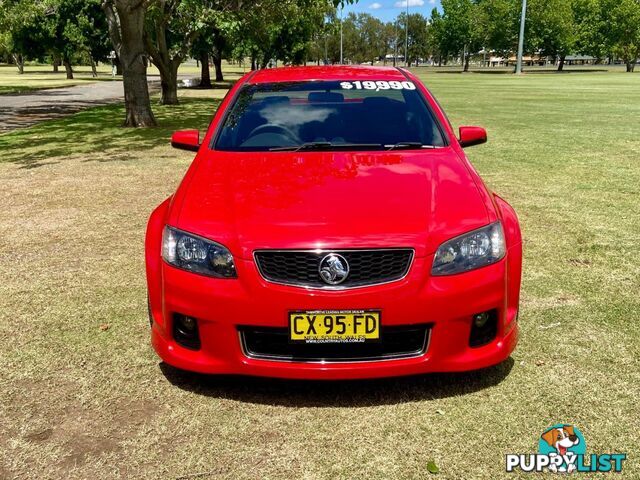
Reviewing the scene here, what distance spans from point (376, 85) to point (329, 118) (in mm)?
495

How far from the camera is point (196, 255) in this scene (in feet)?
9.00

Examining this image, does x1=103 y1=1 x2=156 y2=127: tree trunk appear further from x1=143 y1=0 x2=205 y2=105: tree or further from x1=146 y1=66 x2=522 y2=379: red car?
x1=146 y1=66 x2=522 y2=379: red car

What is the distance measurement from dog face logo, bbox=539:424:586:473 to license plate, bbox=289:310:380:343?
892mm

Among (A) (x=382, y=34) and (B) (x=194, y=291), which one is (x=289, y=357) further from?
(A) (x=382, y=34)

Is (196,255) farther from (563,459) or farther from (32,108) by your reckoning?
(32,108)

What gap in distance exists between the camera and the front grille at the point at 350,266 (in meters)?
2.58

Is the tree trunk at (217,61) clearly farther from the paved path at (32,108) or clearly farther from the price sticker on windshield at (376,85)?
the price sticker on windshield at (376,85)

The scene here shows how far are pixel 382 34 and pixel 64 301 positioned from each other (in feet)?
467

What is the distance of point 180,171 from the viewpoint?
9.09m

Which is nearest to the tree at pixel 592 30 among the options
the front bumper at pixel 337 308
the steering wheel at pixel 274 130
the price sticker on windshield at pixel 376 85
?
the price sticker on windshield at pixel 376 85

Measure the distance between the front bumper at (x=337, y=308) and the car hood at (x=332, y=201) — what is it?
0.19m

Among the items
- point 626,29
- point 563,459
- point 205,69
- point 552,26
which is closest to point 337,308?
point 563,459

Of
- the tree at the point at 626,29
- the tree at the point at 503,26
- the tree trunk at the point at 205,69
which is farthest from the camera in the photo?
the tree at the point at 503,26

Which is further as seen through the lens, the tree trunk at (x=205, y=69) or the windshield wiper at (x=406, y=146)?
the tree trunk at (x=205, y=69)
